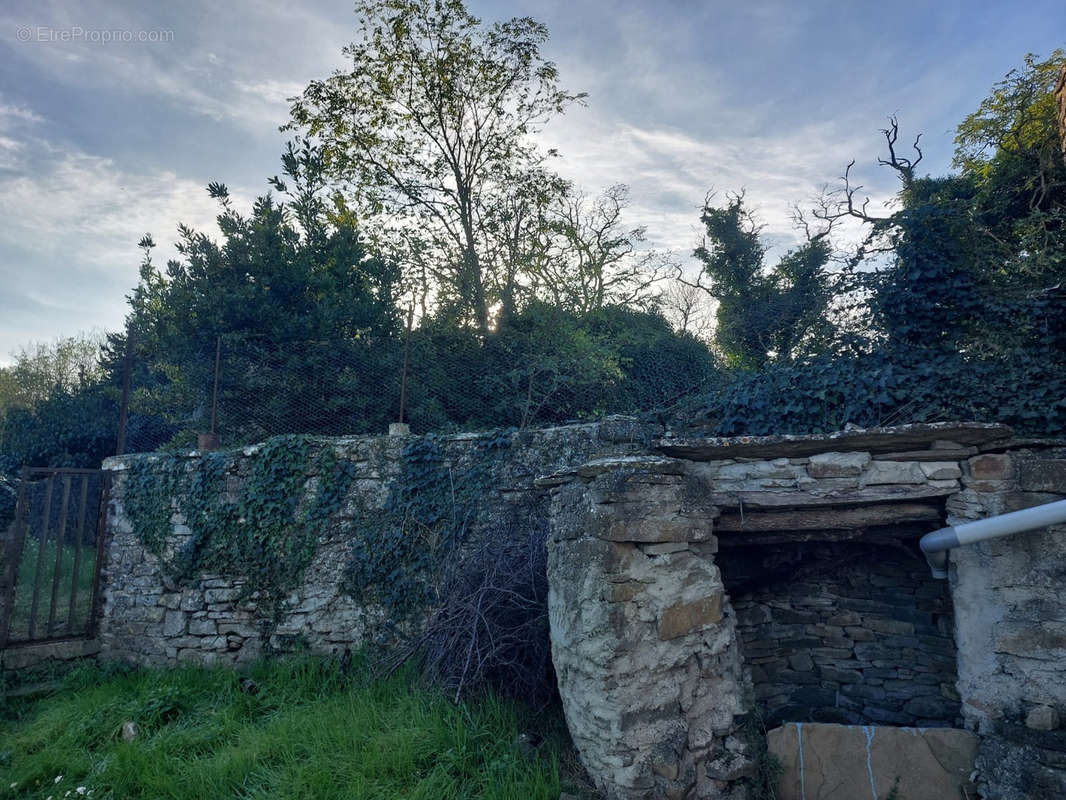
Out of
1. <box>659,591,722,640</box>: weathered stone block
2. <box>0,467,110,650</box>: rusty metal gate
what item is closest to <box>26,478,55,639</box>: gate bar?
<box>0,467,110,650</box>: rusty metal gate

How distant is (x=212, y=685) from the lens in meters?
5.76

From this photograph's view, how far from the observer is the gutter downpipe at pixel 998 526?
324 centimetres

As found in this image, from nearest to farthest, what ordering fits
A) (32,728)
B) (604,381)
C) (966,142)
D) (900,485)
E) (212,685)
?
(900,485) → (32,728) → (212,685) → (604,381) → (966,142)

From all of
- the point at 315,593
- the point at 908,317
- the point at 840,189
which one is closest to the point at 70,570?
the point at 315,593

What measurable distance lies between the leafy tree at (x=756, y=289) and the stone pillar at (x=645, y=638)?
3.02 metres

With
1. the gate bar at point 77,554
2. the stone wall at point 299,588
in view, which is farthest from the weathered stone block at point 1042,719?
the gate bar at point 77,554

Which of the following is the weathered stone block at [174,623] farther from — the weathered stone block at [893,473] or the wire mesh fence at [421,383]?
the weathered stone block at [893,473]

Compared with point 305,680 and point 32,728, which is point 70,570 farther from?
point 305,680

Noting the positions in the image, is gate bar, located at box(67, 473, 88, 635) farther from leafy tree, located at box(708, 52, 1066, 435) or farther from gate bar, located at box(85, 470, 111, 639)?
leafy tree, located at box(708, 52, 1066, 435)

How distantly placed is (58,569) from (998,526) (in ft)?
27.2

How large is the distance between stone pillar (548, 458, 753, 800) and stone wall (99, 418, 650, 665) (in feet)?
4.95

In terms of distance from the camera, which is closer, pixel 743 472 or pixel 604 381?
pixel 743 472

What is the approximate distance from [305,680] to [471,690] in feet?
6.44

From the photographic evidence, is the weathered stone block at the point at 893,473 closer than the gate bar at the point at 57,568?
Yes
